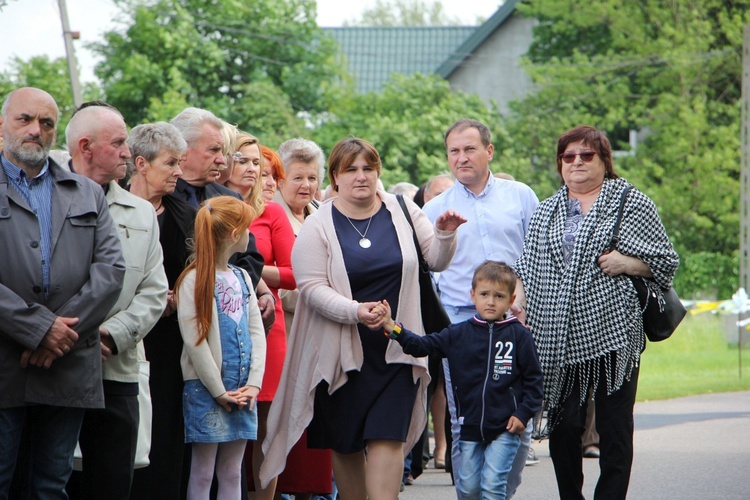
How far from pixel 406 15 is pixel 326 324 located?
229ft

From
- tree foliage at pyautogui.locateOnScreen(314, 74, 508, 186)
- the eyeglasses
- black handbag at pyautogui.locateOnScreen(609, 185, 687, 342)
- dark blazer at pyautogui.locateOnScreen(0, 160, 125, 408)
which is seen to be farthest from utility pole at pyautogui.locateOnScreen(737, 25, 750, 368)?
dark blazer at pyautogui.locateOnScreen(0, 160, 125, 408)

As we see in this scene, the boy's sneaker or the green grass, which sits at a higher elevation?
the boy's sneaker

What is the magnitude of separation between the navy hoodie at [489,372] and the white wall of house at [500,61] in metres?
37.3

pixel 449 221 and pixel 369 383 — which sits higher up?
pixel 449 221

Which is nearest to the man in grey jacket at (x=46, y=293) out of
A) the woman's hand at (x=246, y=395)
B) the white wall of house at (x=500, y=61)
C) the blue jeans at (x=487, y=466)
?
the woman's hand at (x=246, y=395)

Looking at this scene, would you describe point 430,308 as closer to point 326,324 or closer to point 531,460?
point 326,324

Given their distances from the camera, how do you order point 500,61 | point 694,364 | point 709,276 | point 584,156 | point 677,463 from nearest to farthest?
point 584,156 → point 677,463 → point 694,364 → point 709,276 → point 500,61

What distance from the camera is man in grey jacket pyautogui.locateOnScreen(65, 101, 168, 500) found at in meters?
5.46

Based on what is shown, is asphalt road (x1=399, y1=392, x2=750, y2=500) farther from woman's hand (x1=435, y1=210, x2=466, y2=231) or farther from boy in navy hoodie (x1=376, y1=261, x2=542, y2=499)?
woman's hand (x1=435, y1=210, x2=466, y2=231)

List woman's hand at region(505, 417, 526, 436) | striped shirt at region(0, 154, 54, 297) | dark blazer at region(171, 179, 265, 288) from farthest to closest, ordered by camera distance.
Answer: dark blazer at region(171, 179, 265, 288) → woman's hand at region(505, 417, 526, 436) → striped shirt at region(0, 154, 54, 297)

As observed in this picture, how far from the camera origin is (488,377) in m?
6.36

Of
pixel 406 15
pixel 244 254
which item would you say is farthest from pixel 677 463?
pixel 406 15

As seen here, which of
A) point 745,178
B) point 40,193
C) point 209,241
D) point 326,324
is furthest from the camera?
point 745,178

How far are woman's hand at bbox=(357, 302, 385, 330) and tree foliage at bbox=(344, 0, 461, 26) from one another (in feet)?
227
